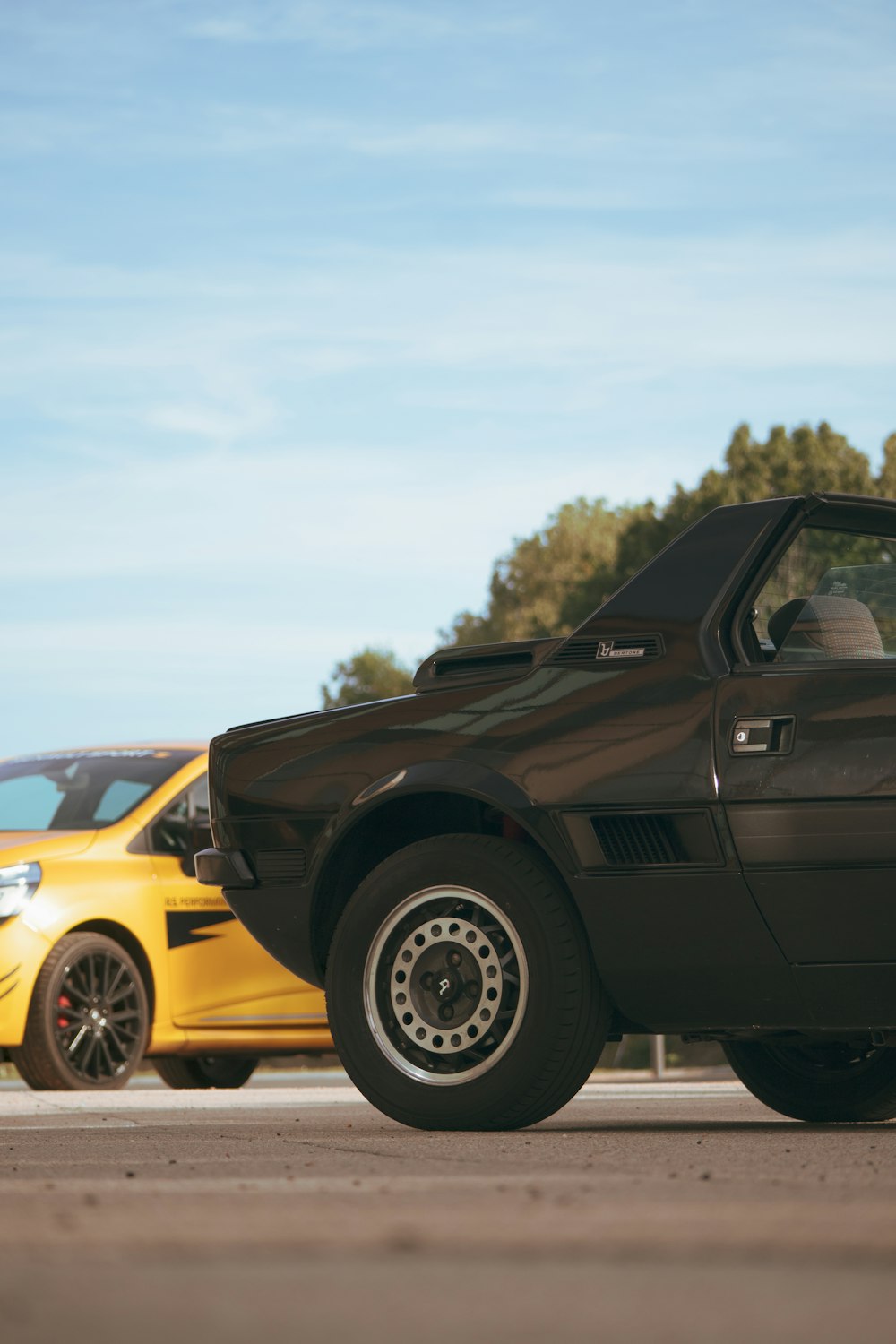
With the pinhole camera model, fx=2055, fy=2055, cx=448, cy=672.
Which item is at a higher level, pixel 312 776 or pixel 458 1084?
pixel 312 776

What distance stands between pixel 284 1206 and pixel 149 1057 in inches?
295

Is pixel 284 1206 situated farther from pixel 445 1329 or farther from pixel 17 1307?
pixel 445 1329

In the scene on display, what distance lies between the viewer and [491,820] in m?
6.07

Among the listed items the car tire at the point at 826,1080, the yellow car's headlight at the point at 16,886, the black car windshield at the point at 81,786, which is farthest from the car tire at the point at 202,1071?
the car tire at the point at 826,1080

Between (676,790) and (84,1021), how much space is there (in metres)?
5.34

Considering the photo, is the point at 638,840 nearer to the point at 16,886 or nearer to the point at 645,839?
the point at 645,839

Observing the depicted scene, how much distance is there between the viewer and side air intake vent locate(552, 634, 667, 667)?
5715 mm

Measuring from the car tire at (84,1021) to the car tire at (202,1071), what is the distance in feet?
3.60

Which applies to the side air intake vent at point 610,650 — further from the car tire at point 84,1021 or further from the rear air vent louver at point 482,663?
the car tire at point 84,1021

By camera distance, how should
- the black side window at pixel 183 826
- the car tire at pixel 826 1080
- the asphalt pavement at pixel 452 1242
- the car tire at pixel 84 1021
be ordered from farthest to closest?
the black side window at pixel 183 826, the car tire at pixel 84 1021, the car tire at pixel 826 1080, the asphalt pavement at pixel 452 1242

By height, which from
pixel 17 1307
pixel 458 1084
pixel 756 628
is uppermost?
pixel 756 628

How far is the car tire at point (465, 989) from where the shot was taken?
555cm

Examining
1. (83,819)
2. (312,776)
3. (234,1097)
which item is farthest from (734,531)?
(83,819)

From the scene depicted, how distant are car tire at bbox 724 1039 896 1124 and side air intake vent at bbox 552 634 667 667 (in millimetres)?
1515
